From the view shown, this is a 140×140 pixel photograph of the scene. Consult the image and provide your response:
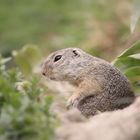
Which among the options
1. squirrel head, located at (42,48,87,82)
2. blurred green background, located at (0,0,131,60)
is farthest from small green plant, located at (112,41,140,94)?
blurred green background, located at (0,0,131,60)

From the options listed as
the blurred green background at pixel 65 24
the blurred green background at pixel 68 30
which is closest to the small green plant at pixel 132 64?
the blurred green background at pixel 68 30

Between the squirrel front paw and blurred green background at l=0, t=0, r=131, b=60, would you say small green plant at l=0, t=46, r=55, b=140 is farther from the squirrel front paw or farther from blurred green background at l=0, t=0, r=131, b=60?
blurred green background at l=0, t=0, r=131, b=60

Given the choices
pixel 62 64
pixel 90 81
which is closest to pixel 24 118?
pixel 90 81

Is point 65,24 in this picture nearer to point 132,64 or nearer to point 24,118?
point 132,64

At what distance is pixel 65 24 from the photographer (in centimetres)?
1178

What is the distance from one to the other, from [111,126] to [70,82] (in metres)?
2.45

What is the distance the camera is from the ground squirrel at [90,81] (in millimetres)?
6242

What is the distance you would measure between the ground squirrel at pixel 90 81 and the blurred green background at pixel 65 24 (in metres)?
2.73

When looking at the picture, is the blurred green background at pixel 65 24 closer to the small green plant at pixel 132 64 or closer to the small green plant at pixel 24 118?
the small green plant at pixel 132 64

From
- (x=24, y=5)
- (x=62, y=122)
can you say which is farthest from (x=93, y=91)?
(x=24, y=5)

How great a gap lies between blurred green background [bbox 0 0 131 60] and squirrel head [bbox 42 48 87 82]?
2699 millimetres

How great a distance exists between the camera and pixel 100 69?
657 cm

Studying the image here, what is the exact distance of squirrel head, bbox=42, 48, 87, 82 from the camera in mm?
7012

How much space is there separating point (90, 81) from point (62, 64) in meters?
0.64
